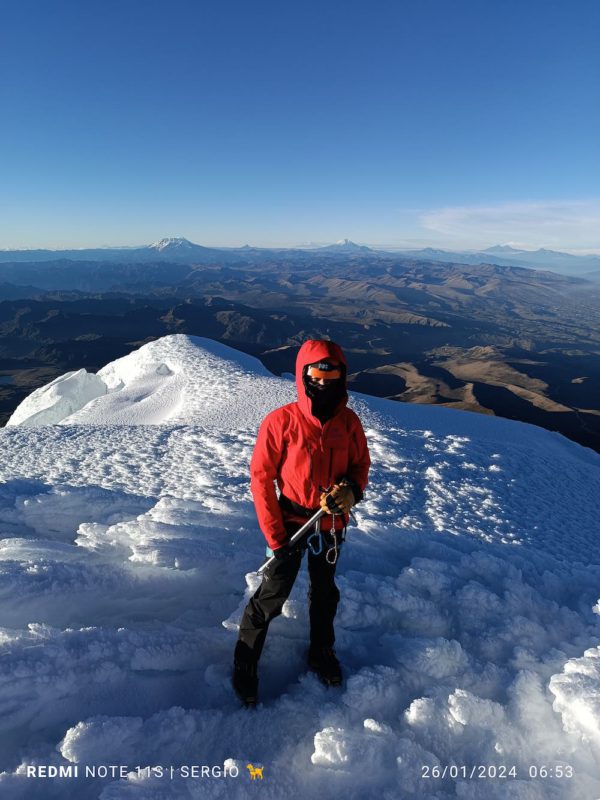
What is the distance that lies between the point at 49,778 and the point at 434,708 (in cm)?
254

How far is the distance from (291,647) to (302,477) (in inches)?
66.1

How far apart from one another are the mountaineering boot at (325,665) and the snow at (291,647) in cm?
9

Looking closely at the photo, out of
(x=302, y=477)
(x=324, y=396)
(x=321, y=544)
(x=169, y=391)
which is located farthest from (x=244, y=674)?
(x=169, y=391)

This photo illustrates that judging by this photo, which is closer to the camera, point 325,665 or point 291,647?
point 325,665

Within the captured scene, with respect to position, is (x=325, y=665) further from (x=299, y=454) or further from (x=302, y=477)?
(x=299, y=454)

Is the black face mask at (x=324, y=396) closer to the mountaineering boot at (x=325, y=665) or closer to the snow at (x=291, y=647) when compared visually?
the mountaineering boot at (x=325, y=665)

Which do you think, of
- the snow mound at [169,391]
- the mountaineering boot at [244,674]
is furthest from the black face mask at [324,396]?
the snow mound at [169,391]

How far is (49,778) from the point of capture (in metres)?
2.35

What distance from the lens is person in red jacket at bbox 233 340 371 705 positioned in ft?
9.80

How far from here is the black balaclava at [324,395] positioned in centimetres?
296

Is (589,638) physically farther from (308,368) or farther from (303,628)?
(308,368)

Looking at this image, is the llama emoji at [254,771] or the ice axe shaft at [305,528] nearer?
the llama emoji at [254,771]

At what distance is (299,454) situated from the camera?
121 inches

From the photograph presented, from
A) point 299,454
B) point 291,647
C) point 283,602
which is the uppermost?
point 299,454
